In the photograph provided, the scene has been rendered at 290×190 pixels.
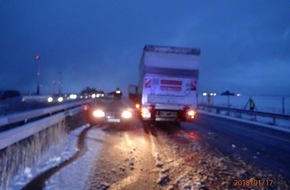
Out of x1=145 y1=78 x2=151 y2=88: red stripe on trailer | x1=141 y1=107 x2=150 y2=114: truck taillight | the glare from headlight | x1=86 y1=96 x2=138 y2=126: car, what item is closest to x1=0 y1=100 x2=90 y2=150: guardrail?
x1=86 y1=96 x2=138 y2=126: car

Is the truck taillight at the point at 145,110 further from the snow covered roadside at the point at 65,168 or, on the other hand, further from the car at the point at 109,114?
the snow covered roadside at the point at 65,168

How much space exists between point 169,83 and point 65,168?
1301cm

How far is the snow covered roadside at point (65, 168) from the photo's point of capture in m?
7.92

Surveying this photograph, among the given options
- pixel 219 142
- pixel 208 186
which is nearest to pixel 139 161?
pixel 208 186

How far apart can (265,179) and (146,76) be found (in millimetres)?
13624

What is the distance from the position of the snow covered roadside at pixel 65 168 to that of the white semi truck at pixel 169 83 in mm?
7999

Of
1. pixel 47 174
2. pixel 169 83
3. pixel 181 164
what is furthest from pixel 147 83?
pixel 47 174

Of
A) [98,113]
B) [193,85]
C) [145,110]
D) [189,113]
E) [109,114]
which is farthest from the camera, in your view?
[193,85]

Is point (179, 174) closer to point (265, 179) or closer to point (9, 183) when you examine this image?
point (265, 179)

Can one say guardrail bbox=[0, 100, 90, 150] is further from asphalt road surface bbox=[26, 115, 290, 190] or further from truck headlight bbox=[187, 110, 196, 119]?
truck headlight bbox=[187, 110, 196, 119]

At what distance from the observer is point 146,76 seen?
21969 millimetres

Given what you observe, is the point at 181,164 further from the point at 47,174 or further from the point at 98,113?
the point at 98,113

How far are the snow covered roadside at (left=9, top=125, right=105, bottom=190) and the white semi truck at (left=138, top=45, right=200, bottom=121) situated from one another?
7999mm

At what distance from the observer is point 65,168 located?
31.1 feet
